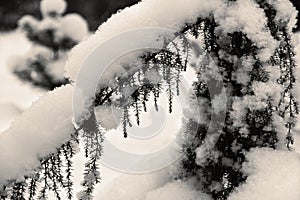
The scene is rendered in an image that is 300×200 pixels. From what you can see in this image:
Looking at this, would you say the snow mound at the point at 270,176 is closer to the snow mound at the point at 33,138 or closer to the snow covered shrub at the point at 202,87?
the snow covered shrub at the point at 202,87

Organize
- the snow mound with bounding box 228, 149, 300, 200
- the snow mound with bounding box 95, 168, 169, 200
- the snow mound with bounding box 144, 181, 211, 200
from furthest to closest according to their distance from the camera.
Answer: the snow mound with bounding box 95, 168, 169, 200, the snow mound with bounding box 144, 181, 211, 200, the snow mound with bounding box 228, 149, 300, 200

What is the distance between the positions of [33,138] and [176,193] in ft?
2.28

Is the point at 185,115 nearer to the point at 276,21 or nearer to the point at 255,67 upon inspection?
the point at 255,67

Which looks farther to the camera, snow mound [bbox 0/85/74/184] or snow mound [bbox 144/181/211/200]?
snow mound [bbox 144/181/211/200]

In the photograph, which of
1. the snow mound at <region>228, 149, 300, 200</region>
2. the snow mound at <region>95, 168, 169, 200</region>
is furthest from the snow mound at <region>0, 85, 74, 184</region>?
the snow mound at <region>228, 149, 300, 200</region>

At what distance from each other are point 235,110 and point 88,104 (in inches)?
25.3

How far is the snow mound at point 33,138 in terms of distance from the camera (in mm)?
1630

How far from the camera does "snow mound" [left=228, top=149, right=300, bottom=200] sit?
158cm

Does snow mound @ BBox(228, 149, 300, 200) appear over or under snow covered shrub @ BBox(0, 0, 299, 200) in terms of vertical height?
under

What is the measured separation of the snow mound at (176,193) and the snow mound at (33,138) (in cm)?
49

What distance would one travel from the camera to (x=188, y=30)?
1836 mm

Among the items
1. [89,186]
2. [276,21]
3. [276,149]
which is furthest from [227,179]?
[276,21]

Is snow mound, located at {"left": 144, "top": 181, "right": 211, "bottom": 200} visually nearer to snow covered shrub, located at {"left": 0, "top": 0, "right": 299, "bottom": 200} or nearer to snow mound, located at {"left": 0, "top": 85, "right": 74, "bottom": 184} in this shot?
snow covered shrub, located at {"left": 0, "top": 0, "right": 299, "bottom": 200}

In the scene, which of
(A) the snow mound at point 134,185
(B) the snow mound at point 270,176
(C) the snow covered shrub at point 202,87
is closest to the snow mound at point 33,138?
A: (C) the snow covered shrub at point 202,87
